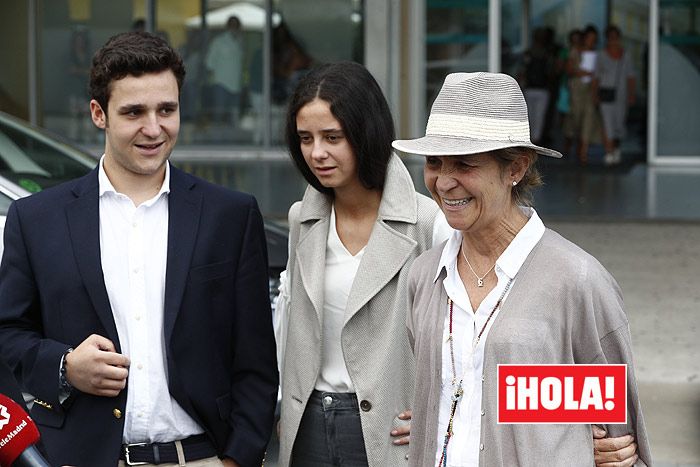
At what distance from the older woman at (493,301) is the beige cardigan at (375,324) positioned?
553 millimetres

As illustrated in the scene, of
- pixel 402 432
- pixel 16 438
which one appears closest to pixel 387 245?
pixel 402 432

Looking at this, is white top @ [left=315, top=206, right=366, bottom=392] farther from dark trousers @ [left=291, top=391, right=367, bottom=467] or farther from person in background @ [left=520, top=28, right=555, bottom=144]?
person in background @ [left=520, top=28, right=555, bottom=144]

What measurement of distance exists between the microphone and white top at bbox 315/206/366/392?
1307 mm

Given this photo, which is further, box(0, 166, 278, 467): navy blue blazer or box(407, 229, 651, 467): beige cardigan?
box(0, 166, 278, 467): navy blue blazer

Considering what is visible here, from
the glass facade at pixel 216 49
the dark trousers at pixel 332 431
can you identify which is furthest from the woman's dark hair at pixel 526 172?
the glass facade at pixel 216 49

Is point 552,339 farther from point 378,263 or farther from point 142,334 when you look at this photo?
point 142,334

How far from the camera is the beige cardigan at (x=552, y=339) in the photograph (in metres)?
2.83

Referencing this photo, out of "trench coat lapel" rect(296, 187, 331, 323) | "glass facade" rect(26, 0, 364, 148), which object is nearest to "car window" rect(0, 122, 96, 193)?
"trench coat lapel" rect(296, 187, 331, 323)

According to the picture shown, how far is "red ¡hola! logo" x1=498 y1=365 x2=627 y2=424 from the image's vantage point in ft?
9.12

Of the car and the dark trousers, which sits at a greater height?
the car

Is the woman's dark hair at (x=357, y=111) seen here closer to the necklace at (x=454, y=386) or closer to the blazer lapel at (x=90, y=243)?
the blazer lapel at (x=90, y=243)

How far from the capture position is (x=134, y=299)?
3.38 metres

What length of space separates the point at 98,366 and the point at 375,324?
0.86m

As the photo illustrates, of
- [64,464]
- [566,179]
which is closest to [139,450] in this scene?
[64,464]
